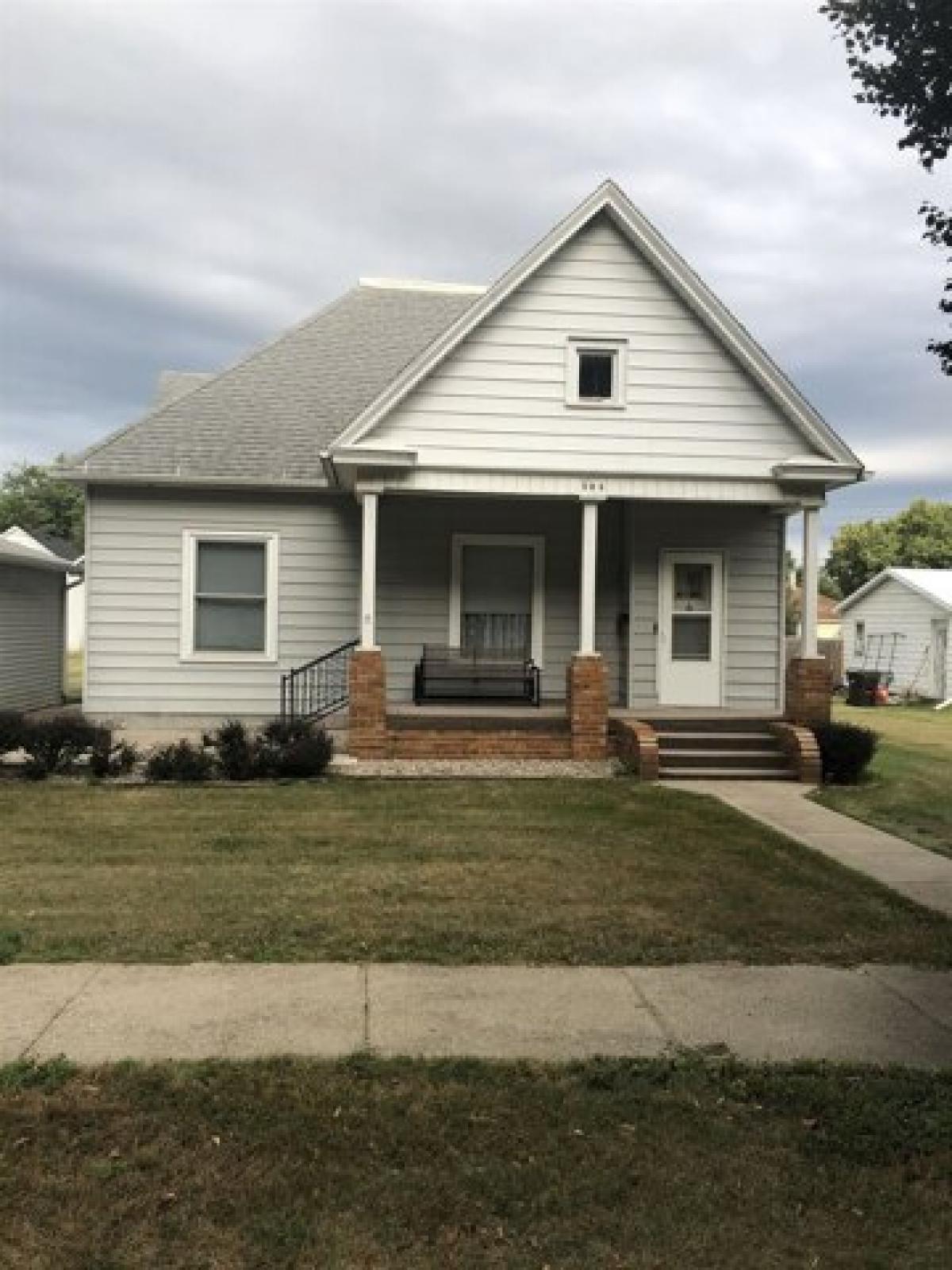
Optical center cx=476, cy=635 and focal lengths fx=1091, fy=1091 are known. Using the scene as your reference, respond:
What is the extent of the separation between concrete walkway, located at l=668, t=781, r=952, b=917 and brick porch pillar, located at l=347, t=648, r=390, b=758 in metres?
3.46

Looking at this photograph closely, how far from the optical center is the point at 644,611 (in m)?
15.4

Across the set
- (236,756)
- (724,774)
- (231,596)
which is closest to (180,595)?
(231,596)

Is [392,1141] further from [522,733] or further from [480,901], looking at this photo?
[522,733]

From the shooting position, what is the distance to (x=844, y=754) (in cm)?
1288

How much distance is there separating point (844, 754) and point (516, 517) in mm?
5595

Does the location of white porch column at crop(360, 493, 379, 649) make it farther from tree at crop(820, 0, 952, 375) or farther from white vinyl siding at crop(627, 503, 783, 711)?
tree at crop(820, 0, 952, 375)

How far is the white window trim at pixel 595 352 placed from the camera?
537 inches

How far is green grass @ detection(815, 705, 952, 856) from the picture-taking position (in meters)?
10.3

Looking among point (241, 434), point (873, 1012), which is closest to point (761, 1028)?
point (873, 1012)

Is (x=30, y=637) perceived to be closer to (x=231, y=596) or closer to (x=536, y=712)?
(x=231, y=596)

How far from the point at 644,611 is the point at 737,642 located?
1411mm

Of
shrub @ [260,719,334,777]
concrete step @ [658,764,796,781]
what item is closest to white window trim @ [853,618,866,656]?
concrete step @ [658,764,796,781]

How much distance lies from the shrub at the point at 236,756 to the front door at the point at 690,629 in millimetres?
6061

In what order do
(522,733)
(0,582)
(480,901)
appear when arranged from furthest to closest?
(0,582) < (522,733) < (480,901)
